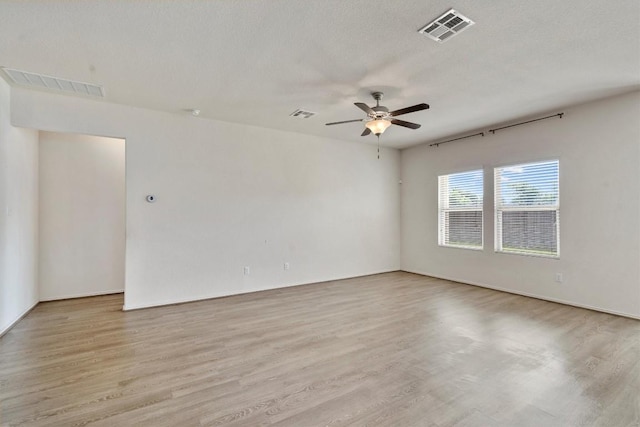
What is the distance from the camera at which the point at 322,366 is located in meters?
2.56

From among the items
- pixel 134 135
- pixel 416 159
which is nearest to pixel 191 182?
pixel 134 135

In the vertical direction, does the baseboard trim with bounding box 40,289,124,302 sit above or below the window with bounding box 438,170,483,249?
below

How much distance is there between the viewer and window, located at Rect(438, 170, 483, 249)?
18.2ft

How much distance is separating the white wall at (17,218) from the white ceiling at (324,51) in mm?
1053

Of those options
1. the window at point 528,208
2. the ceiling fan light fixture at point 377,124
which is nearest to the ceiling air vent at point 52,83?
the ceiling fan light fixture at point 377,124

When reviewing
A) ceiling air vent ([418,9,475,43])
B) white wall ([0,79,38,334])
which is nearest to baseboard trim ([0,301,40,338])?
white wall ([0,79,38,334])

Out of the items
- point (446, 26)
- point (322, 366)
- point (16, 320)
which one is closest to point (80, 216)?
point (16, 320)

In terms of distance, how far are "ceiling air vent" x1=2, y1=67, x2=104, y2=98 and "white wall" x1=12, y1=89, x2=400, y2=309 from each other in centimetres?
29

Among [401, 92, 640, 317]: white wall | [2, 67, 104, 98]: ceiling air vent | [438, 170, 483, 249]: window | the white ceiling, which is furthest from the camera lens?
[438, 170, 483, 249]: window

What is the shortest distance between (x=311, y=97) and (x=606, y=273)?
4675 mm

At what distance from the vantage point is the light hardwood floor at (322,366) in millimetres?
1941

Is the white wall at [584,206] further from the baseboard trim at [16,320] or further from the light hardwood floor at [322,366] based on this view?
the baseboard trim at [16,320]

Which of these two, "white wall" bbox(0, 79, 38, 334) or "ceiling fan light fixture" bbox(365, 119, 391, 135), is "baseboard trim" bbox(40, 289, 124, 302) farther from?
"ceiling fan light fixture" bbox(365, 119, 391, 135)

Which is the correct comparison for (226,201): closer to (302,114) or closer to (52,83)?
(302,114)
